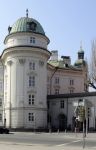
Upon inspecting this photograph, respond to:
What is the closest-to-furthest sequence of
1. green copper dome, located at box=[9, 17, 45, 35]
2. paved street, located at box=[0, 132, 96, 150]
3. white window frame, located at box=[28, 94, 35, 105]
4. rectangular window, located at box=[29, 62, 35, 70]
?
paved street, located at box=[0, 132, 96, 150]
white window frame, located at box=[28, 94, 35, 105]
rectangular window, located at box=[29, 62, 35, 70]
green copper dome, located at box=[9, 17, 45, 35]

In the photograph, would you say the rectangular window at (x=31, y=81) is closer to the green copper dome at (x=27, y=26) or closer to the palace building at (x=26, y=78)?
the palace building at (x=26, y=78)

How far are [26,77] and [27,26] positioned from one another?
10006 mm

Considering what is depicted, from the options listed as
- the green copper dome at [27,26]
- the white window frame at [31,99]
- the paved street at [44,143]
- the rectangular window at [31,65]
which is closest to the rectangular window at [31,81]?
the rectangular window at [31,65]

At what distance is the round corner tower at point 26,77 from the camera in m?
80.2

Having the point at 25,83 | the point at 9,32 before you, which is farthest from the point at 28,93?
the point at 9,32

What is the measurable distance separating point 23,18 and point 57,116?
21093 millimetres

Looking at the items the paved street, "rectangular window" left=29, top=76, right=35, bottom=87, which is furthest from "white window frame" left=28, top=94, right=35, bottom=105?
the paved street

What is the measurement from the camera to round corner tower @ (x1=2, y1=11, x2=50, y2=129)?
3159 inches

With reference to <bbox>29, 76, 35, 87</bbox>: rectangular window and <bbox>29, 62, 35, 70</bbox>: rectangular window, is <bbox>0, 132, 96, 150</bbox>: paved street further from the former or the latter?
<bbox>29, 62, 35, 70</bbox>: rectangular window

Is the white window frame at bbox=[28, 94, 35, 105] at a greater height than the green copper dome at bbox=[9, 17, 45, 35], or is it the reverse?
the green copper dome at bbox=[9, 17, 45, 35]

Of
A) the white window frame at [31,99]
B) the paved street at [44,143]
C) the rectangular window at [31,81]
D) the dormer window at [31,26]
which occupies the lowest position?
the paved street at [44,143]

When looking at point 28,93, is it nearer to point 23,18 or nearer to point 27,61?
point 27,61

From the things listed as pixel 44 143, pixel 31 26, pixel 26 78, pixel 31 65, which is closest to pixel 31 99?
pixel 26 78

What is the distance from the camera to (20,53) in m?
80.9
